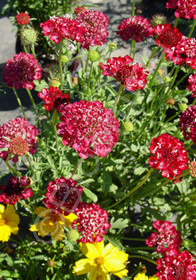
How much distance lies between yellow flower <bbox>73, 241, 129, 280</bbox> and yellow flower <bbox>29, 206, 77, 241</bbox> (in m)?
0.12

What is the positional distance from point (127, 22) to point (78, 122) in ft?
2.80

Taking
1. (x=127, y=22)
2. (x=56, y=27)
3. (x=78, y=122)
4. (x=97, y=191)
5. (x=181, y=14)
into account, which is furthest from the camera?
(x=97, y=191)

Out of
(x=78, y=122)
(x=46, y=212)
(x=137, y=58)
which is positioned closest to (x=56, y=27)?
(x=78, y=122)

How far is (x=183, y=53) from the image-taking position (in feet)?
4.14

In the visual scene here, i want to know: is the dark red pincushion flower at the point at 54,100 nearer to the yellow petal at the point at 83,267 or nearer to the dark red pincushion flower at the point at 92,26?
the dark red pincushion flower at the point at 92,26

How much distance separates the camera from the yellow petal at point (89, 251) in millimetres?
1143

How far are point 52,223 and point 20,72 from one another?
73 centimetres

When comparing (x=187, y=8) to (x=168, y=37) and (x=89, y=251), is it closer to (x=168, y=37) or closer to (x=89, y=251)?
(x=168, y=37)

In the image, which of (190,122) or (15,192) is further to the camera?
(190,122)

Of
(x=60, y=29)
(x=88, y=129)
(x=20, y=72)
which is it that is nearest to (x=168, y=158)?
(x=88, y=129)

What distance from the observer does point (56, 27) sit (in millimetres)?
1119

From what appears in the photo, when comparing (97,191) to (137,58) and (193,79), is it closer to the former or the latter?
(193,79)

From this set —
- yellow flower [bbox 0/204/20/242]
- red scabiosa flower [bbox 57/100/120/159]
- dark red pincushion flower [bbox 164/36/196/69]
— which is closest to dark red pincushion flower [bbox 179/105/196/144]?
dark red pincushion flower [bbox 164/36/196/69]

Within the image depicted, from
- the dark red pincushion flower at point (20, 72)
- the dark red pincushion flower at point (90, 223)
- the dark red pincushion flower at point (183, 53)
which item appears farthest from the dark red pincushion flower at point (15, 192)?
the dark red pincushion flower at point (183, 53)
